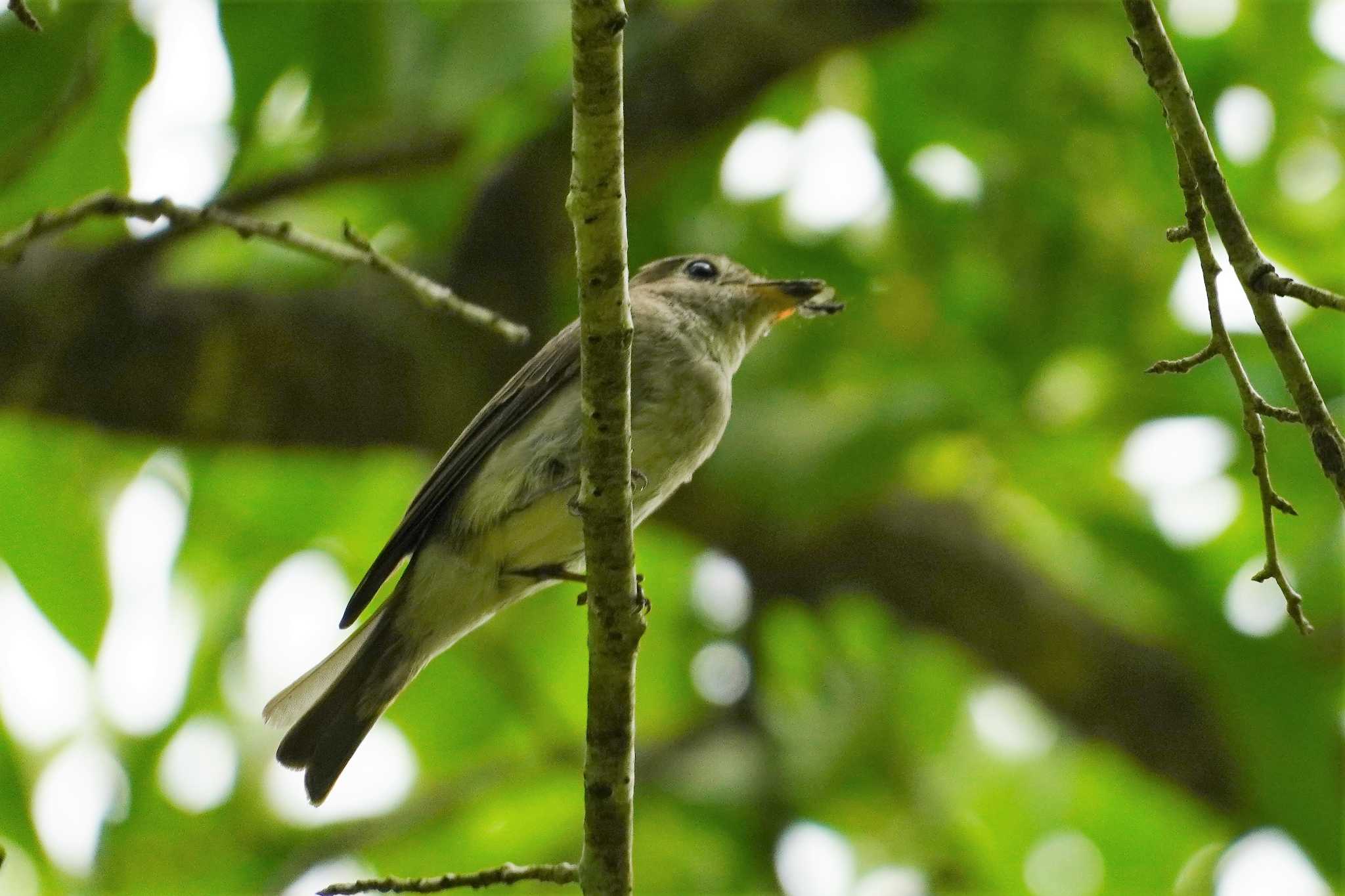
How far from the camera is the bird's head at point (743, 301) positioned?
14.8 feet

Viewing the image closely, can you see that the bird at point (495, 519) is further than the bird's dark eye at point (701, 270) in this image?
No

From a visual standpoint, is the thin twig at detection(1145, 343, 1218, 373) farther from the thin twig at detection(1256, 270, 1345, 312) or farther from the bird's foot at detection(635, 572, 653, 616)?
the bird's foot at detection(635, 572, 653, 616)

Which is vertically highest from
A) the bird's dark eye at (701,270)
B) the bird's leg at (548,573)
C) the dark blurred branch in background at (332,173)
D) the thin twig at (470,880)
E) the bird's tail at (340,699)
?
the dark blurred branch in background at (332,173)

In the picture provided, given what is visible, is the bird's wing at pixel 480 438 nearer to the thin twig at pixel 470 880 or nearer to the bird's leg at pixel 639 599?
the bird's leg at pixel 639 599

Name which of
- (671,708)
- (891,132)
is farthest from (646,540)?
(891,132)

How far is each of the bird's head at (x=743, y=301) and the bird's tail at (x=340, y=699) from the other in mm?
1216

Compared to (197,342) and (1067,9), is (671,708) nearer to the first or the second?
(197,342)

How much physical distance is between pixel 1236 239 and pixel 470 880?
5.50 ft

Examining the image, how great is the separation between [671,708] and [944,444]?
2.06 metres

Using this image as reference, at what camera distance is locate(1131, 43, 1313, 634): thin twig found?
2.33m

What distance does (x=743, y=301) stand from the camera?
15.0 feet

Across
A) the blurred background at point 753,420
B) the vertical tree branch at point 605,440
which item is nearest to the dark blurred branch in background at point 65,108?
the blurred background at point 753,420

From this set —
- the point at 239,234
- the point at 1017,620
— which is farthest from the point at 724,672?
the point at 239,234

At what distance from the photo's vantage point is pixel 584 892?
2.99m
